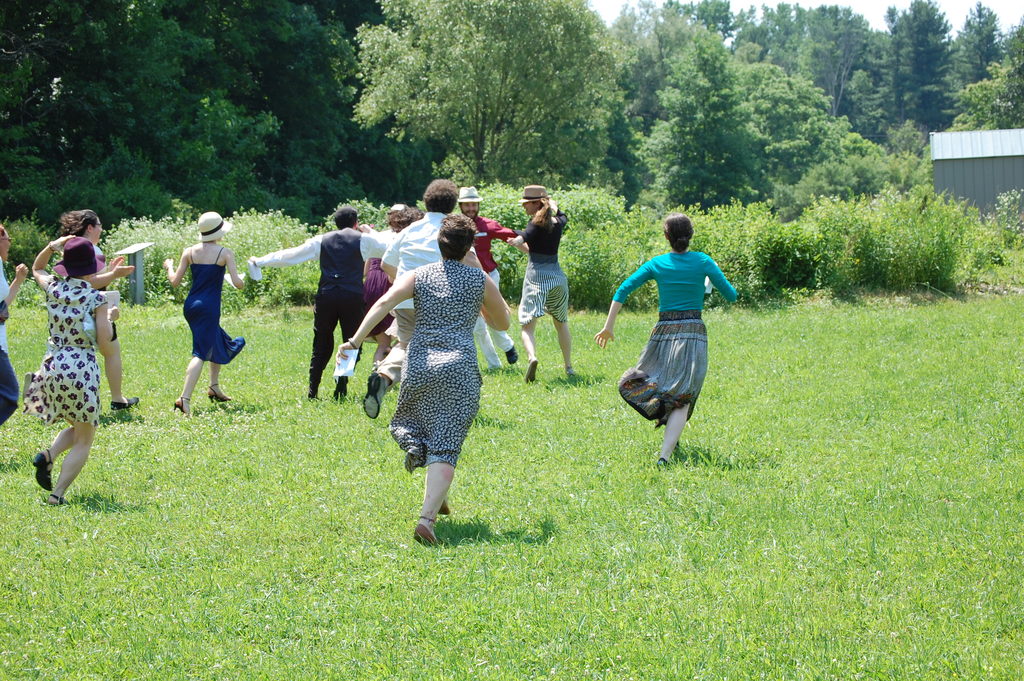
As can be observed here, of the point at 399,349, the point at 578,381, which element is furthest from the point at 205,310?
the point at 578,381

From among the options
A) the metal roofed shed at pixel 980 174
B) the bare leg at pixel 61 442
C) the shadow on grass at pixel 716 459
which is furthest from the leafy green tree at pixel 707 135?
the bare leg at pixel 61 442

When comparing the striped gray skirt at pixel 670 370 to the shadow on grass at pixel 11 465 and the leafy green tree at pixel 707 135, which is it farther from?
the leafy green tree at pixel 707 135

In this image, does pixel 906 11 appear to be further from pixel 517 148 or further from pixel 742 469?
pixel 742 469

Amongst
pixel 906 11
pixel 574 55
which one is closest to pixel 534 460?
pixel 574 55

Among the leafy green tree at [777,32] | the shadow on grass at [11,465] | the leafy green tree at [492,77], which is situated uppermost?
the leafy green tree at [777,32]

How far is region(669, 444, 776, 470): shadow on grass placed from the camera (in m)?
7.70

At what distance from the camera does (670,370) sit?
7.79 meters

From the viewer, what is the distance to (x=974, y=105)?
81.6 meters

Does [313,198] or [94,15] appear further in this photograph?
[313,198]

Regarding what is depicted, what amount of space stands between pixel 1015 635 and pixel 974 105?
86079 millimetres

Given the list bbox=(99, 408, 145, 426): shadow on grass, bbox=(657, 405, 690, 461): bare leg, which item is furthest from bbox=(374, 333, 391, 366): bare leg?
bbox=(657, 405, 690, 461): bare leg

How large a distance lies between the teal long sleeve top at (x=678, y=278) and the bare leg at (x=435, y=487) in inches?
92.6

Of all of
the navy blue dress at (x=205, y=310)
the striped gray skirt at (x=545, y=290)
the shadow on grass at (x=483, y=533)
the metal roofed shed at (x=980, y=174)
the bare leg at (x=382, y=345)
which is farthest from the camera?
the metal roofed shed at (x=980, y=174)

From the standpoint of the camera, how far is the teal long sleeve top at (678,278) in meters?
7.81
